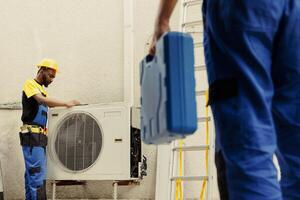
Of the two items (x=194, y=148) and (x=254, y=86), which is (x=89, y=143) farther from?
(x=254, y=86)

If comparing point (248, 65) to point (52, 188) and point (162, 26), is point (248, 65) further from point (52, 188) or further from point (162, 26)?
point (52, 188)

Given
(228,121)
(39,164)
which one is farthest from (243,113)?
(39,164)

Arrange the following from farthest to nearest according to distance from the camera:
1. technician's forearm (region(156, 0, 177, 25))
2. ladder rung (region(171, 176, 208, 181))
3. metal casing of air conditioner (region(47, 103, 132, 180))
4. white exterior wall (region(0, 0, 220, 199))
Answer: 1. white exterior wall (region(0, 0, 220, 199))
2. metal casing of air conditioner (region(47, 103, 132, 180))
3. ladder rung (region(171, 176, 208, 181))
4. technician's forearm (region(156, 0, 177, 25))

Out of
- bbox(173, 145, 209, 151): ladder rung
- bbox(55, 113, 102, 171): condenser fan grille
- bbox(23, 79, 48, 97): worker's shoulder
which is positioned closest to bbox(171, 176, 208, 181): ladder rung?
bbox(173, 145, 209, 151): ladder rung

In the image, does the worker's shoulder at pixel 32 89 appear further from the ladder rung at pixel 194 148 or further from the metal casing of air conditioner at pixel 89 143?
the ladder rung at pixel 194 148

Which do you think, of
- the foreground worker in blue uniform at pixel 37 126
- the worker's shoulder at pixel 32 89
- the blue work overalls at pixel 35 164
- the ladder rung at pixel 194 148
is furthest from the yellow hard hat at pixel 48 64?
the ladder rung at pixel 194 148

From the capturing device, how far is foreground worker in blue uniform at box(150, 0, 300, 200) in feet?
2.94

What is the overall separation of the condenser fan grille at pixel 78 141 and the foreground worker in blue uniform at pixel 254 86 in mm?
2626

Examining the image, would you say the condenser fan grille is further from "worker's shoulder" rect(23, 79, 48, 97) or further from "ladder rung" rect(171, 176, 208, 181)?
"ladder rung" rect(171, 176, 208, 181)

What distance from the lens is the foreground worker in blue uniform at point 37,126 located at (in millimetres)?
3537

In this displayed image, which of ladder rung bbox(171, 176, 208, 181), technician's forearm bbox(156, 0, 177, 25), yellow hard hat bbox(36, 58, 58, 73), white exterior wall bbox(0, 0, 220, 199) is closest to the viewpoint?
technician's forearm bbox(156, 0, 177, 25)

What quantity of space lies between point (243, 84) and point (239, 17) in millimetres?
136

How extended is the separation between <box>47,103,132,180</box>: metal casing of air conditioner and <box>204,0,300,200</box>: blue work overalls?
97.1 inches

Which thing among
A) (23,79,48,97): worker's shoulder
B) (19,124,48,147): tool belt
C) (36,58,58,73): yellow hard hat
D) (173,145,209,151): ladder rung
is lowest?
(173,145,209,151): ladder rung
